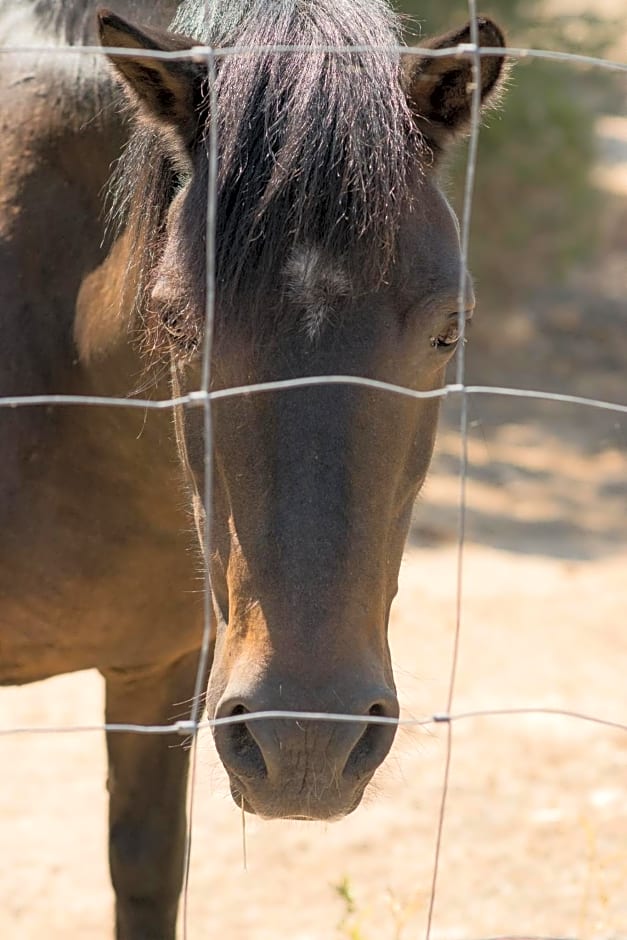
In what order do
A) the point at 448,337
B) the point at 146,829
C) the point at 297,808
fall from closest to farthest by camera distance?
the point at 297,808, the point at 448,337, the point at 146,829

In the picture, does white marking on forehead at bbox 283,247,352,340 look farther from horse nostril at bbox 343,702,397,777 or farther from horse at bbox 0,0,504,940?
horse nostril at bbox 343,702,397,777

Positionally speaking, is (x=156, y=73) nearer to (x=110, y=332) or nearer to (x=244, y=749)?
(x=110, y=332)

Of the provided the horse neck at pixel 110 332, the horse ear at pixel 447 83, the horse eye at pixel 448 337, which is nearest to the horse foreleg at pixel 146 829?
the horse neck at pixel 110 332

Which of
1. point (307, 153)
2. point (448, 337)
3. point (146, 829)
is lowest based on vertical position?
point (146, 829)

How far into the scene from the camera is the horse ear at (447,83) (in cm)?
200

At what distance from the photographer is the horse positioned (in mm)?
1771

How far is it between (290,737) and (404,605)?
13.7ft

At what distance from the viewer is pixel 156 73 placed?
6.63 ft

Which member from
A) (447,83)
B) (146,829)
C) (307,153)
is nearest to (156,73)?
(307,153)

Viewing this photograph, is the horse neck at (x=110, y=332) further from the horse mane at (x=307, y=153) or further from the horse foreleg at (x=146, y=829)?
the horse foreleg at (x=146, y=829)

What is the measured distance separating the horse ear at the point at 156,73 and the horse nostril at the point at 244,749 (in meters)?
0.95

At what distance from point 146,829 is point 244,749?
4.45 ft

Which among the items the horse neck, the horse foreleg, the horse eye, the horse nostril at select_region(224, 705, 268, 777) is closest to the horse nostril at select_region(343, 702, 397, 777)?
the horse nostril at select_region(224, 705, 268, 777)

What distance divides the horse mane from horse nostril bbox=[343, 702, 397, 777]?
2.07 ft
